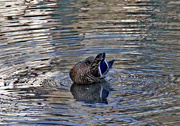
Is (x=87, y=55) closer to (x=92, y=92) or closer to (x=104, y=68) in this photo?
(x=104, y=68)

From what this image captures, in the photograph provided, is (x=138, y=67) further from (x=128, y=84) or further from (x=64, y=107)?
(x=64, y=107)

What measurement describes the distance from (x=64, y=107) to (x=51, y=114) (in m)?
0.40

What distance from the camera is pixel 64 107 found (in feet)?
27.7


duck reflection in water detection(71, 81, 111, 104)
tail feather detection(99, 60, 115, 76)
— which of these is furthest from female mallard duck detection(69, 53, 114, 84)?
duck reflection in water detection(71, 81, 111, 104)

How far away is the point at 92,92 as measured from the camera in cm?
950

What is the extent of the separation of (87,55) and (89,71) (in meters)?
1.97

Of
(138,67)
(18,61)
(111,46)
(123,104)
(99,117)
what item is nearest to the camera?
(99,117)

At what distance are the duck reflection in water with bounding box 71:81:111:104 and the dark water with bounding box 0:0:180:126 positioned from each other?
2cm

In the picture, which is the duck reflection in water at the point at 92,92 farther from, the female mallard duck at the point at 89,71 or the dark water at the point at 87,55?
the female mallard duck at the point at 89,71

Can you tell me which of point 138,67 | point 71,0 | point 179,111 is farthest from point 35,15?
point 179,111

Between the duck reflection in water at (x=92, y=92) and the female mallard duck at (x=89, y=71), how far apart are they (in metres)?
0.13

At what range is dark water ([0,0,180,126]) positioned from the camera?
320 inches

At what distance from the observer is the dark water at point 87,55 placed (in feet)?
26.6

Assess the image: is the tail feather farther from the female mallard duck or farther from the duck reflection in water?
the duck reflection in water
